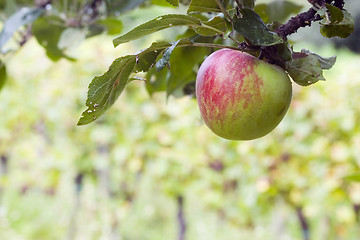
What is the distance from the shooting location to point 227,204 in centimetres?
345

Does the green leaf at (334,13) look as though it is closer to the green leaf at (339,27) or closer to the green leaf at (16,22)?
the green leaf at (339,27)

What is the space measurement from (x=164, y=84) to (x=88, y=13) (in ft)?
1.04

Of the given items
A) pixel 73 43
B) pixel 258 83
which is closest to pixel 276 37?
pixel 258 83

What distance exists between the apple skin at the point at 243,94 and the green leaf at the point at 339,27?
48mm

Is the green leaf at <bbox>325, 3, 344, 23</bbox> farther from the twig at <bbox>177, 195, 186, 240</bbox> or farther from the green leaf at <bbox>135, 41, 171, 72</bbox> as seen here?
the twig at <bbox>177, 195, 186, 240</bbox>

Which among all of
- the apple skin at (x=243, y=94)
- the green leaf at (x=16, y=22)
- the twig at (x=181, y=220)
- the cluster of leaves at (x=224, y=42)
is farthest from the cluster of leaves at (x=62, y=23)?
the twig at (x=181, y=220)

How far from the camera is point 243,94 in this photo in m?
0.36

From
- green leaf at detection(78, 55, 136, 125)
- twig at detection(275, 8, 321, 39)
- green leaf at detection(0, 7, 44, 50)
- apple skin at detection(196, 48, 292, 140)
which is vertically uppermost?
twig at detection(275, 8, 321, 39)

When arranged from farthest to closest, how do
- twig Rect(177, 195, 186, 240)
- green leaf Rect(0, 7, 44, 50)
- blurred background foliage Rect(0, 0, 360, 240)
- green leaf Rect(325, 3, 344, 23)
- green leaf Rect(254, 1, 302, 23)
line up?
1. twig Rect(177, 195, 186, 240)
2. blurred background foliage Rect(0, 0, 360, 240)
3. green leaf Rect(0, 7, 44, 50)
4. green leaf Rect(254, 1, 302, 23)
5. green leaf Rect(325, 3, 344, 23)

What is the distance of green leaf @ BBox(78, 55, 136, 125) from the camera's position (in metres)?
0.36

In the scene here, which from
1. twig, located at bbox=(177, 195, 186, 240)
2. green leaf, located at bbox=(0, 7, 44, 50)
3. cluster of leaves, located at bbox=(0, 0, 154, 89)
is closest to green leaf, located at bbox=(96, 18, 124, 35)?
cluster of leaves, located at bbox=(0, 0, 154, 89)

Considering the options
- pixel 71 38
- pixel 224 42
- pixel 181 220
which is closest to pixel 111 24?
pixel 71 38

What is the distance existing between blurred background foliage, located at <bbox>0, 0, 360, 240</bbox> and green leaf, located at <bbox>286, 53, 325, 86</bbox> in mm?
1442

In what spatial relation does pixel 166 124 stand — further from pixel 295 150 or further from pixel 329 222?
pixel 329 222
